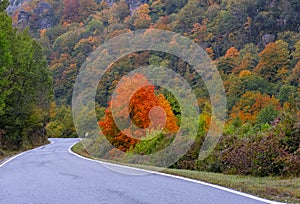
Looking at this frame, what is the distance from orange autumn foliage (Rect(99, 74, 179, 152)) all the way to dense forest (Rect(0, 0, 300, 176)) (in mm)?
115

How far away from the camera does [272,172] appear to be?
12766 millimetres

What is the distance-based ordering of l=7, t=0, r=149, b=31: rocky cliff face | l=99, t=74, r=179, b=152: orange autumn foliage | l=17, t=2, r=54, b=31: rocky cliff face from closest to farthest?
l=99, t=74, r=179, b=152: orange autumn foliage < l=7, t=0, r=149, b=31: rocky cliff face < l=17, t=2, r=54, b=31: rocky cliff face

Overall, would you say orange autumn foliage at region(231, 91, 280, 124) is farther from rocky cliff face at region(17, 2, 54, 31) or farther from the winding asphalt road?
rocky cliff face at region(17, 2, 54, 31)

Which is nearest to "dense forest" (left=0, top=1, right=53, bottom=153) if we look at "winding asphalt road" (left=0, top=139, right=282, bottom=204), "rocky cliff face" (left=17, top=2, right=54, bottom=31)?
"winding asphalt road" (left=0, top=139, right=282, bottom=204)

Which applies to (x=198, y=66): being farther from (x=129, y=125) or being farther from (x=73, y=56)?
(x=73, y=56)

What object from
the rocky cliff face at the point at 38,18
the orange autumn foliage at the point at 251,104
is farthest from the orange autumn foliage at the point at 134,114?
the rocky cliff face at the point at 38,18

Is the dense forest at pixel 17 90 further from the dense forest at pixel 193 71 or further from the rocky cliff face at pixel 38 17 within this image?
the rocky cliff face at pixel 38 17

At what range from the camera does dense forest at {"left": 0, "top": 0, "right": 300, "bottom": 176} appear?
15212mm

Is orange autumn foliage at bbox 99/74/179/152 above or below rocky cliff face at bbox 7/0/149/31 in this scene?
below

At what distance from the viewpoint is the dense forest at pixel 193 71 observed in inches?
599

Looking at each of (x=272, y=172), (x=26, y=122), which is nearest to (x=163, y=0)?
(x=26, y=122)

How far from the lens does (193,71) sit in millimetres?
68188

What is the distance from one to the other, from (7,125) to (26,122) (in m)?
1.97

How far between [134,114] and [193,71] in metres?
43.2
